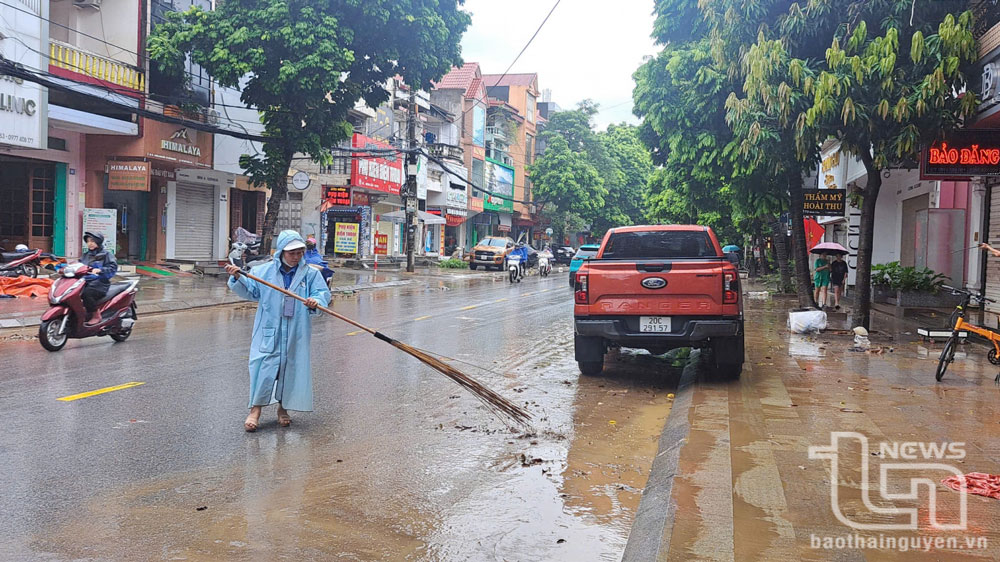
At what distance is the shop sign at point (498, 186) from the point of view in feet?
194

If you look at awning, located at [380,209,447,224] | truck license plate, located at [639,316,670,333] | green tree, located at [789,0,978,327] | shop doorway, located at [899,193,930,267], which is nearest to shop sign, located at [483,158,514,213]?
awning, located at [380,209,447,224]

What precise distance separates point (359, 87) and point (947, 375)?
19.4m

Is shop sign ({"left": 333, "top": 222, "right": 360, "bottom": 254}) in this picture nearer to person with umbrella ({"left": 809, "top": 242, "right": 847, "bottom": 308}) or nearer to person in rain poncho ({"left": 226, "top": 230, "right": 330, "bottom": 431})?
person with umbrella ({"left": 809, "top": 242, "right": 847, "bottom": 308})

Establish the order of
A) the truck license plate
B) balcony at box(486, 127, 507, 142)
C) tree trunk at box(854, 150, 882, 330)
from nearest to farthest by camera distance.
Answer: the truck license plate → tree trunk at box(854, 150, 882, 330) → balcony at box(486, 127, 507, 142)

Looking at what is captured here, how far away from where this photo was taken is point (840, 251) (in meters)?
19.5

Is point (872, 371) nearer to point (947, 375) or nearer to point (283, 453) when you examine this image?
point (947, 375)

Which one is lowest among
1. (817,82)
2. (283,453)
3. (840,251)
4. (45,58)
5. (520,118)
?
(283,453)

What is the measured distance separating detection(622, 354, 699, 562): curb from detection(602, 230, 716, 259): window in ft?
10.6

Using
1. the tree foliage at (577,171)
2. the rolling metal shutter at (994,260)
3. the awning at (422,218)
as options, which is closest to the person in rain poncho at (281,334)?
the rolling metal shutter at (994,260)

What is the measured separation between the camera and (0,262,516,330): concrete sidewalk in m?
14.5

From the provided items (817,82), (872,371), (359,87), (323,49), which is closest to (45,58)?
(323,49)

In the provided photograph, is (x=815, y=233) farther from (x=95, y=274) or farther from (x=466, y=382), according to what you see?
(x=466, y=382)

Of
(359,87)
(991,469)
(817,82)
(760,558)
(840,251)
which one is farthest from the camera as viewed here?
(359,87)

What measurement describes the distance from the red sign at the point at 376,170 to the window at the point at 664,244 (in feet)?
85.5
